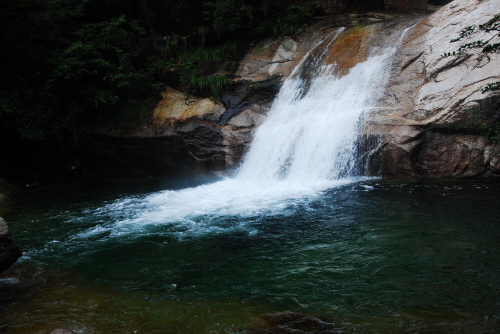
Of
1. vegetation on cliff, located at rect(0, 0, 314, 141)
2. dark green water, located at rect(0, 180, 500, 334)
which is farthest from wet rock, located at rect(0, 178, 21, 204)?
dark green water, located at rect(0, 180, 500, 334)

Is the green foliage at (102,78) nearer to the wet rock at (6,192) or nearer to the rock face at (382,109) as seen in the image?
the rock face at (382,109)

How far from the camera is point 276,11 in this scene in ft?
48.9

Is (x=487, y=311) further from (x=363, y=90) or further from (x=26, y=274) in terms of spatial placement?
(x=363, y=90)

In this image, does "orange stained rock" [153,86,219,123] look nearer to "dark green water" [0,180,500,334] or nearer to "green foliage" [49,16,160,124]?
"green foliage" [49,16,160,124]

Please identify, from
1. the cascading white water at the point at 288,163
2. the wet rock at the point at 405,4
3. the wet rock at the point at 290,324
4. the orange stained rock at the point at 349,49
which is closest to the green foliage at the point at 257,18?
the cascading white water at the point at 288,163

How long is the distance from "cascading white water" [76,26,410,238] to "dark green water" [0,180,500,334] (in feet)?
0.31

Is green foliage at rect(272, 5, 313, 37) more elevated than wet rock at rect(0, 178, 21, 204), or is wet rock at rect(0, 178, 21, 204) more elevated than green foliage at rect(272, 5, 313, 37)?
green foliage at rect(272, 5, 313, 37)

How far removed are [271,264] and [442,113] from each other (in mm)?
6158

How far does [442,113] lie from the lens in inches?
337

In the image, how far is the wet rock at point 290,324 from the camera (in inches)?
134

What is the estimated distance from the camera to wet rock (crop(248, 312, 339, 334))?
3406mm

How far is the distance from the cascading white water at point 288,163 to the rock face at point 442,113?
2.45ft

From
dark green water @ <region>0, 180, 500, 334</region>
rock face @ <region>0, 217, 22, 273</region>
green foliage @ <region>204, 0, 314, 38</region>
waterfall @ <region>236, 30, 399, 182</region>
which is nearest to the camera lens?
dark green water @ <region>0, 180, 500, 334</region>

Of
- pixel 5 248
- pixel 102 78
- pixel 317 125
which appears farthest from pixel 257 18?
pixel 5 248
